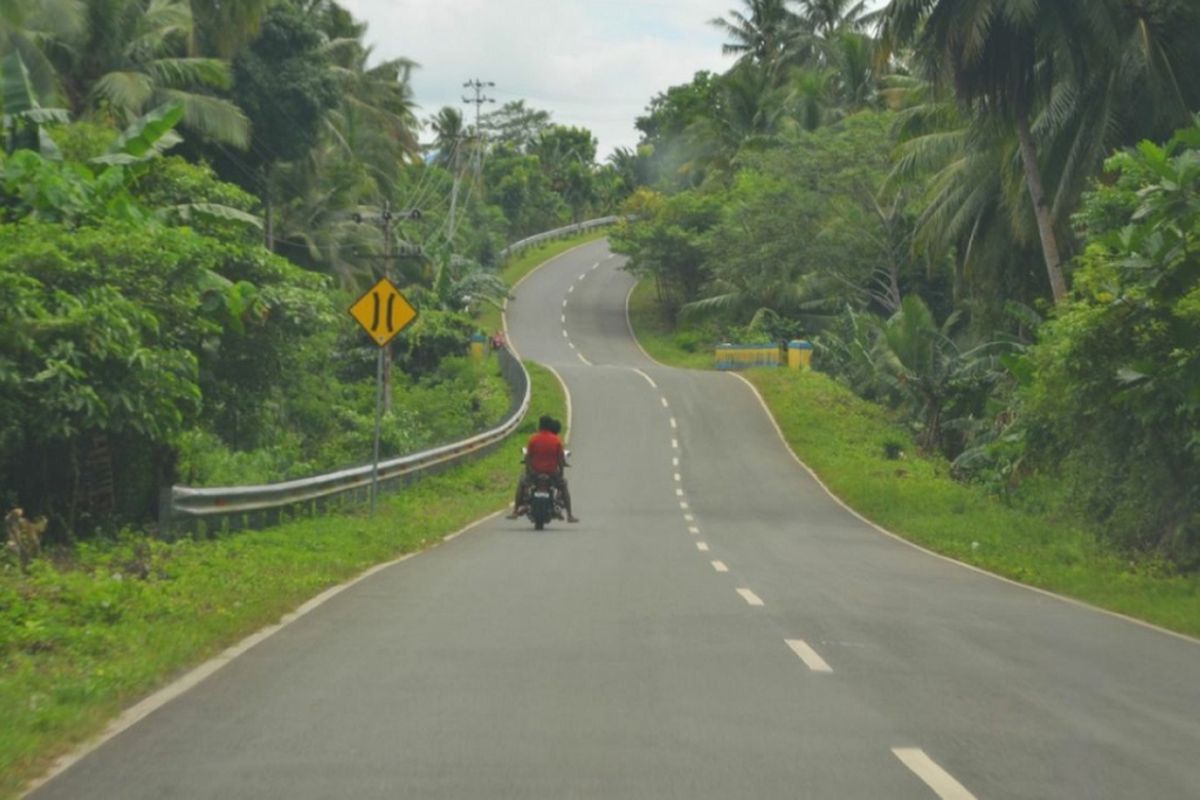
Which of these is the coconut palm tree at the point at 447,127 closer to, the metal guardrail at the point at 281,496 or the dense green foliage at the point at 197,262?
the dense green foliage at the point at 197,262

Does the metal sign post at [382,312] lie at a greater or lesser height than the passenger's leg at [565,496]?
greater

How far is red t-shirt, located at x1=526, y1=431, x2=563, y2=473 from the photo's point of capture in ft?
79.1

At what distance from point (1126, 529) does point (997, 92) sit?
12609 millimetres

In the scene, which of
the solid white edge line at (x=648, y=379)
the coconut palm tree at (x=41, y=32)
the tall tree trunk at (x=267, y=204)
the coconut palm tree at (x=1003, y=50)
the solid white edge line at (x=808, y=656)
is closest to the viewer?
the solid white edge line at (x=808, y=656)

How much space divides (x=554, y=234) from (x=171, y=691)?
107 metres

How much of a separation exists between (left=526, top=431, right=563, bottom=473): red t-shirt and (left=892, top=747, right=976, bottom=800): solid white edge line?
1660 cm

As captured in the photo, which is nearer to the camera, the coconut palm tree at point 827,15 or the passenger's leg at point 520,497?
the passenger's leg at point 520,497

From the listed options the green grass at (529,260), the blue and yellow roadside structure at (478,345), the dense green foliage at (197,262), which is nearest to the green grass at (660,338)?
the green grass at (529,260)

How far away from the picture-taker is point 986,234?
1476 inches

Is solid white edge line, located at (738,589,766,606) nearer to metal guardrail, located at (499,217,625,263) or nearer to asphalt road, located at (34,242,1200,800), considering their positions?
asphalt road, located at (34,242,1200,800)

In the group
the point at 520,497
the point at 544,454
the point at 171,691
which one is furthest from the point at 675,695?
the point at 520,497

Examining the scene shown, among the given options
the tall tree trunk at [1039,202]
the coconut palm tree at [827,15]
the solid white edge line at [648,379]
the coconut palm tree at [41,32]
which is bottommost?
the solid white edge line at [648,379]

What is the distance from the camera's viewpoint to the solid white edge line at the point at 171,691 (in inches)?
286

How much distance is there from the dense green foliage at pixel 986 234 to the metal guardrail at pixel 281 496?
35.6ft
